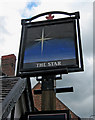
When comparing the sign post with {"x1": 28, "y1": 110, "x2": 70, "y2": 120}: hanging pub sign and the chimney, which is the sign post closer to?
{"x1": 28, "y1": 110, "x2": 70, "y2": 120}: hanging pub sign

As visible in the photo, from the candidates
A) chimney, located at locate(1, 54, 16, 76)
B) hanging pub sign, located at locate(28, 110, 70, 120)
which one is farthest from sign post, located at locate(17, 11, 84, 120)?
chimney, located at locate(1, 54, 16, 76)

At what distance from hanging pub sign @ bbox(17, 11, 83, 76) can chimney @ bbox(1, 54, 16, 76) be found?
9.22 meters

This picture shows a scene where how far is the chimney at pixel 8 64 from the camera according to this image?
1445 cm

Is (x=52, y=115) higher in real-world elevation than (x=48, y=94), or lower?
lower

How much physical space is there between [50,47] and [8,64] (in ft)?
33.3

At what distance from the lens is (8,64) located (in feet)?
48.0

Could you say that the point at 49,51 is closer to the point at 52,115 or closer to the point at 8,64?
the point at 52,115

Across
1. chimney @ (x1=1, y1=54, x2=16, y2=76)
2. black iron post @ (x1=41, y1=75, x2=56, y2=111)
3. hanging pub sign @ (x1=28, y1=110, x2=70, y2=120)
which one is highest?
chimney @ (x1=1, y1=54, x2=16, y2=76)

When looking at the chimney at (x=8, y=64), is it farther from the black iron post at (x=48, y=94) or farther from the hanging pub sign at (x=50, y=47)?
the black iron post at (x=48, y=94)

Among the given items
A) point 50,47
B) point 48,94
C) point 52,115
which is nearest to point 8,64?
point 50,47

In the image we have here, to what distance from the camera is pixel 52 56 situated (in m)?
4.84

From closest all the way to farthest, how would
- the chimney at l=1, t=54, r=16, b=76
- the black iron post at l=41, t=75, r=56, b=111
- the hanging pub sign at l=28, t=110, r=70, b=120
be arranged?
the hanging pub sign at l=28, t=110, r=70, b=120, the black iron post at l=41, t=75, r=56, b=111, the chimney at l=1, t=54, r=16, b=76

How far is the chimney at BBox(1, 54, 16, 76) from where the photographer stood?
1445 centimetres

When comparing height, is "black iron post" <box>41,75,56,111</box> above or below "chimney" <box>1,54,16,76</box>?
below
